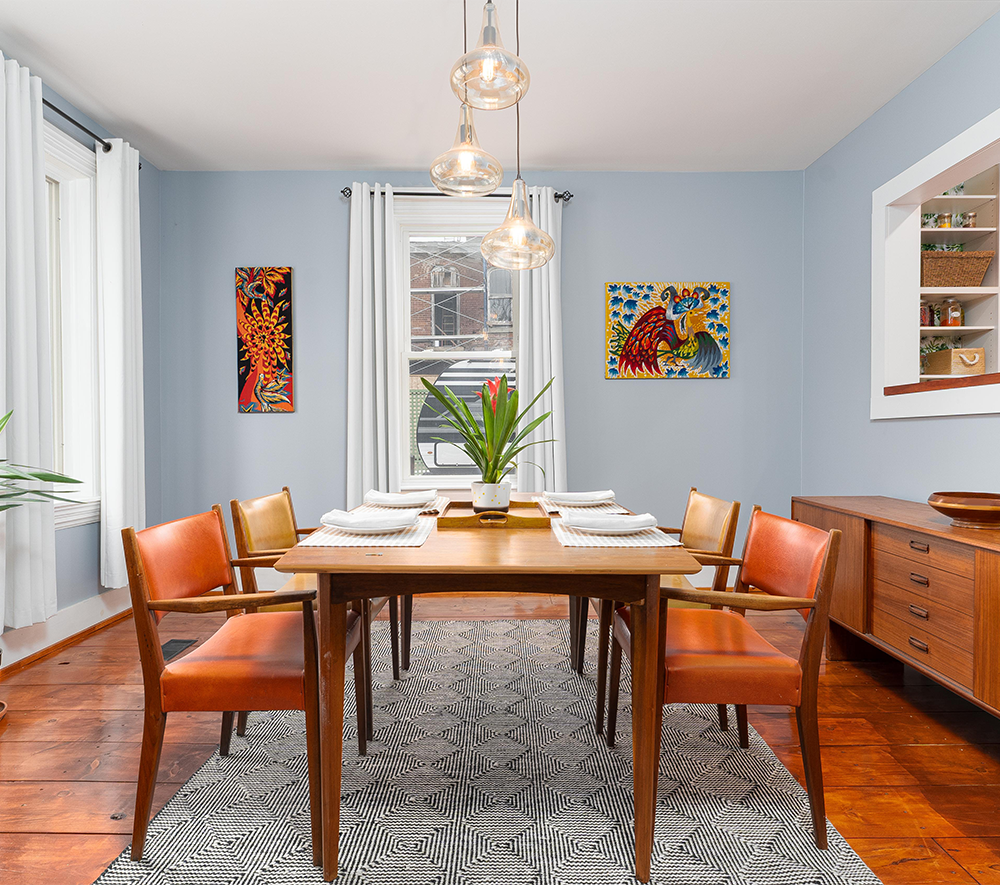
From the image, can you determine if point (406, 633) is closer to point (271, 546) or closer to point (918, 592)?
point (271, 546)

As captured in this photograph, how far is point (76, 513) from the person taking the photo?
3.19 meters

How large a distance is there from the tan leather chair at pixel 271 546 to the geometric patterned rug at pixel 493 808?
0.17 meters

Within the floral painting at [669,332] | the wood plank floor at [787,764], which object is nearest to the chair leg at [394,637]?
the wood plank floor at [787,764]

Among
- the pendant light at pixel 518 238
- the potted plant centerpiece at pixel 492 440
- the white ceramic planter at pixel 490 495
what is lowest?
the white ceramic planter at pixel 490 495

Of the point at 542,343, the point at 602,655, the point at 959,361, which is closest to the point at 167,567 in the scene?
the point at 602,655

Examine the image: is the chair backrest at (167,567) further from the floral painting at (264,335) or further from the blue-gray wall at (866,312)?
the blue-gray wall at (866,312)

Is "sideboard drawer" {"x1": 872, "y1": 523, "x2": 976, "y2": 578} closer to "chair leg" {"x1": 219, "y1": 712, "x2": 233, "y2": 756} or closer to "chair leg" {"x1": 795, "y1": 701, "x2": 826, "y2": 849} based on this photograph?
"chair leg" {"x1": 795, "y1": 701, "x2": 826, "y2": 849}

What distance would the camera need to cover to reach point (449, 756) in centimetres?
202

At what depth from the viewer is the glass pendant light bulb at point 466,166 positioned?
6.85 feet

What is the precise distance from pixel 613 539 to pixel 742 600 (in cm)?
37

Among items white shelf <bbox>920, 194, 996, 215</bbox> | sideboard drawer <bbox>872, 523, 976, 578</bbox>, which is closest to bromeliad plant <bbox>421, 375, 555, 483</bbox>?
sideboard drawer <bbox>872, 523, 976, 578</bbox>

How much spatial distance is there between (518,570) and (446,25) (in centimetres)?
231

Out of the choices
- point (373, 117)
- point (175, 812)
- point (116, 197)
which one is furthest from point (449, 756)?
point (116, 197)

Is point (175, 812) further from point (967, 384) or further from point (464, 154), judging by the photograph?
point (967, 384)
